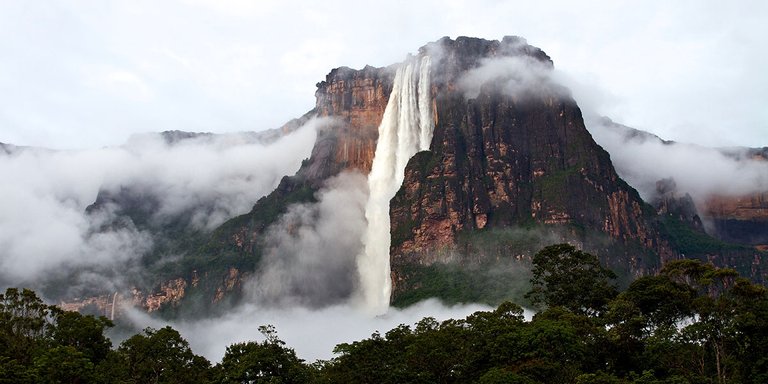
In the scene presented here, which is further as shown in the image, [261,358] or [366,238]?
[366,238]

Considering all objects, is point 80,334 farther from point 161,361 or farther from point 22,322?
point 161,361

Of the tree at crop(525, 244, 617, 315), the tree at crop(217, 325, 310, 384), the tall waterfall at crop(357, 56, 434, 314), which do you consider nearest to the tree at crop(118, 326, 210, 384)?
the tree at crop(217, 325, 310, 384)

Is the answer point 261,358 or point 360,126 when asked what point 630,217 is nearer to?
point 360,126

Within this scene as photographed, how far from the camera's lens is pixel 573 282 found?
66312 mm

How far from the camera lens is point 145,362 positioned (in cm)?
5462

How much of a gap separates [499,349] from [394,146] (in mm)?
112531

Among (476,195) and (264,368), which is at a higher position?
(476,195)

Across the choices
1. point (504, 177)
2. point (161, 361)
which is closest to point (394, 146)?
point (504, 177)

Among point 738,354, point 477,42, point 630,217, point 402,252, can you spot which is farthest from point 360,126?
point 738,354

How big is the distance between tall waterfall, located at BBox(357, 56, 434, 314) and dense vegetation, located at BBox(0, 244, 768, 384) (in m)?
93.5

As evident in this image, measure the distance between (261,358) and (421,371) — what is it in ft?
31.8

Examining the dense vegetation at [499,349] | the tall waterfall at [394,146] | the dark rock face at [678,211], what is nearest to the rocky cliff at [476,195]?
the tall waterfall at [394,146]

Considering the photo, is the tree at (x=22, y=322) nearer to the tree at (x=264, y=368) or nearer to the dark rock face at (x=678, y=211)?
the tree at (x=264, y=368)

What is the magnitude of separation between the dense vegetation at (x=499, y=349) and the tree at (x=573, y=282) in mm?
6165
